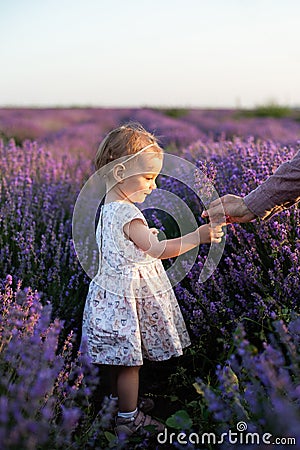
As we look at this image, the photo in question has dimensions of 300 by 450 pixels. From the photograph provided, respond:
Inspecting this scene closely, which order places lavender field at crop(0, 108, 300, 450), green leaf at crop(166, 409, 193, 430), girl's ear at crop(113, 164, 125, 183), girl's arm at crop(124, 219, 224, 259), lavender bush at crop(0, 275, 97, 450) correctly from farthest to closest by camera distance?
girl's ear at crop(113, 164, 125, 183)
girl's arm at crop(124, 219, 224, 259)
green leaf at crop(166, 409, 193, 430)
lavender field at crop(0, 108, 300, 450)
lavender bush at crop(0, 275, 97, 450)

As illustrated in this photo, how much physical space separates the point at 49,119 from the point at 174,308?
9197mm

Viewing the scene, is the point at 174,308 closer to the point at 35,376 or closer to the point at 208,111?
the point at 35,376

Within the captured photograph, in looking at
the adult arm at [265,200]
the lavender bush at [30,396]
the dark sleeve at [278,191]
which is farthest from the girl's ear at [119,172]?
the lavender bush at [30,396]

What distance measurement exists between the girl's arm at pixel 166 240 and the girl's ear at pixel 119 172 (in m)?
0.17

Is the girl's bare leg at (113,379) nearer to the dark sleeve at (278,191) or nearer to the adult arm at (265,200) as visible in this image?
the adult arm at (265,200)

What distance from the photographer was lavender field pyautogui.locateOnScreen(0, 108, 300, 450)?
144 cm

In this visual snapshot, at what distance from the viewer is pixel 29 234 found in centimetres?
281

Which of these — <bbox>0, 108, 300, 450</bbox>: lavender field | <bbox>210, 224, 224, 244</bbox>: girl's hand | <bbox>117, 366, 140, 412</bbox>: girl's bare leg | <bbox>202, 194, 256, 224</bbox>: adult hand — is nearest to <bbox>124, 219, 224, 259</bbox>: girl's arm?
<bbox>210, 224, 224, 244</bbox>: girl's hand

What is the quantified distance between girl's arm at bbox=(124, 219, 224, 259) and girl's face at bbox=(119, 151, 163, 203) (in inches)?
5.3

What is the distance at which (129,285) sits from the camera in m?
2.19

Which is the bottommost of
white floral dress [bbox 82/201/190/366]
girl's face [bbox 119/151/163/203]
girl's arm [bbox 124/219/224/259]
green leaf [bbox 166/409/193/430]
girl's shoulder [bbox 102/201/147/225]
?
green leaf [bbox 166/409/193/430]

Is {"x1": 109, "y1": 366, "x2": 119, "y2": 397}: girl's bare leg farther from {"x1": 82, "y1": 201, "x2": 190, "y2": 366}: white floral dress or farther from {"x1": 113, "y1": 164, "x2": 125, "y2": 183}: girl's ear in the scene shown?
{"x1": 113, "y1": 164, "x2": 125, "y2": 183}: girl's ear

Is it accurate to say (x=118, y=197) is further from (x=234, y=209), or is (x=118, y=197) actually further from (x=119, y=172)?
(x=234, y=209)

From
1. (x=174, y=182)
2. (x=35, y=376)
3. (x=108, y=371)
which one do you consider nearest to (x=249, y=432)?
(x=35, y=376)
